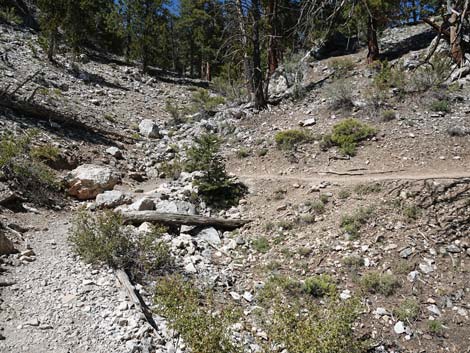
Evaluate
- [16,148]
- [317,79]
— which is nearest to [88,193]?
[16,148]

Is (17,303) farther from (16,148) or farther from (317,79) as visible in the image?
(317,79)

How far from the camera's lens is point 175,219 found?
318 inches

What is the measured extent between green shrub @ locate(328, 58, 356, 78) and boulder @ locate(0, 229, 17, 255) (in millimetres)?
15040

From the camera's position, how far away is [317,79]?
1789 cm

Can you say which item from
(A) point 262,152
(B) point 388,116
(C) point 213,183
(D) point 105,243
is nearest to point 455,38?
(C) point 213,183

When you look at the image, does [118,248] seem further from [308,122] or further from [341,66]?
[341,66]

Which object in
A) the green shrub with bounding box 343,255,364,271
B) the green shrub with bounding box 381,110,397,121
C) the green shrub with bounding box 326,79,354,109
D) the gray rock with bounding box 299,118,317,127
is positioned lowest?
the green shrub with bounding box 343,255,364,271

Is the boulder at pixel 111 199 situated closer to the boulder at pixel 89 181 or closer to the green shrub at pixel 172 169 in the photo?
the boulder at pixel 89 181

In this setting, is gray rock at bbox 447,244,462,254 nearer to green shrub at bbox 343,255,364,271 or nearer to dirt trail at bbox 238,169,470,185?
green shrub at bbox 343,255,364,271

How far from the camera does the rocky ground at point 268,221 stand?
5168mm

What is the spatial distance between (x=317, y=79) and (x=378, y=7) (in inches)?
162

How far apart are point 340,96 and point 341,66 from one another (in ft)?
15.8

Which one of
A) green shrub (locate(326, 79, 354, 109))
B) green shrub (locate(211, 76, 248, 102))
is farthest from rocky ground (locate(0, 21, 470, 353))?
green shrub (locate(211, 76, 248, 102))

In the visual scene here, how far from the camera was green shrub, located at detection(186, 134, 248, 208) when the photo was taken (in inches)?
373
